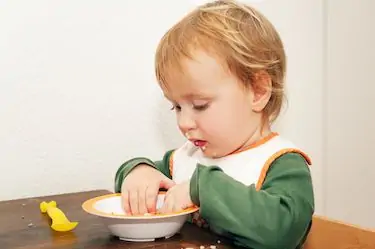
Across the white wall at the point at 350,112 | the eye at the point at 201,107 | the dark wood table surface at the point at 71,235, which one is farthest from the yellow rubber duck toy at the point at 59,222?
the white wall at the point at 350,112

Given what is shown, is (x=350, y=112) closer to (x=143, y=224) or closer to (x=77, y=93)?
(x=77, y=93)

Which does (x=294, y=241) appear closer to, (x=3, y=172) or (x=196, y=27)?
(x=196, y=27)

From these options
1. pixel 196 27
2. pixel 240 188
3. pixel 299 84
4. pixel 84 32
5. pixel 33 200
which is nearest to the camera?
pixel 240 188

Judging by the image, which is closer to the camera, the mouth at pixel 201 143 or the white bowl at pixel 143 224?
the white bowl at pixel 143 224

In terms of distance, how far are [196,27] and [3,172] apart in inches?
19.1

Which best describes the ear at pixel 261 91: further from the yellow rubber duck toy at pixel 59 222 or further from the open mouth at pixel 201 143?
the yellow rubber duck toy at pixel 59 222

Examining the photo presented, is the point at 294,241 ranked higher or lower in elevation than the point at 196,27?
lower

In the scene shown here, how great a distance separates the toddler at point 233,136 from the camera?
73 cm

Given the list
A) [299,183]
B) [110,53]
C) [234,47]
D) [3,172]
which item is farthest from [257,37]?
[3,172]

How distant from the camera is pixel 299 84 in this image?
4.61ft

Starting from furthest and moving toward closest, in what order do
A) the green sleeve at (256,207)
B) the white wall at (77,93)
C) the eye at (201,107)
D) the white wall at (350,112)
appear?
the white wall at (350,112) < the white wall at (77,93) < the eye at (201,107) < the green sleeve at (256,207)

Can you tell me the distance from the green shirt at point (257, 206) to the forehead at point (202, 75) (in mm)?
119

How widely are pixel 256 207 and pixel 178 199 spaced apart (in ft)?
0.39

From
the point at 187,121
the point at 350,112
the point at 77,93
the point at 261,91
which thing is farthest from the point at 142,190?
the point at 350,112
